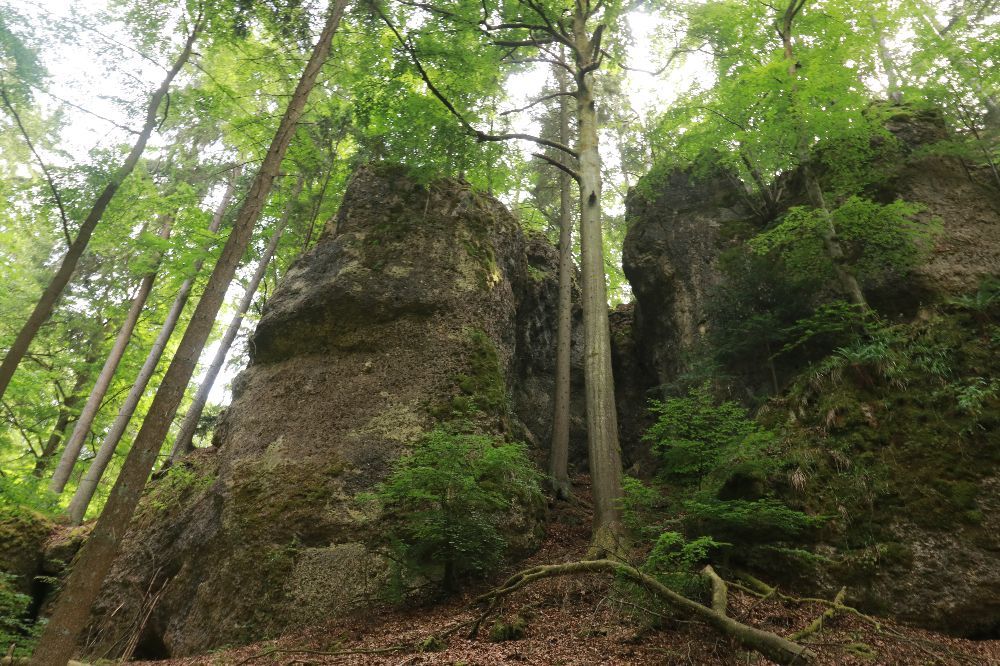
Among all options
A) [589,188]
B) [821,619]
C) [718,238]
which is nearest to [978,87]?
[718,238]

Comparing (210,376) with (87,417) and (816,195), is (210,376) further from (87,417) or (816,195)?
(816,195)

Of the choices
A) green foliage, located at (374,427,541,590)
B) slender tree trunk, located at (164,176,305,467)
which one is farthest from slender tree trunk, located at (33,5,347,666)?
slender tree trunk, located at (164,176,305,467)

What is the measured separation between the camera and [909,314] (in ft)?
31.0

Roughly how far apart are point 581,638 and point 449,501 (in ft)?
6.92

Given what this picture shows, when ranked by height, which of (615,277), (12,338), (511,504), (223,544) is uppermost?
(615,277)

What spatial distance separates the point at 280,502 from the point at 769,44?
14392 millimetres

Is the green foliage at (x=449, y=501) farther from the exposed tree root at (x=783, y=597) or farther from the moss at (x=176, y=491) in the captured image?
the moss at (x=176, y=491)

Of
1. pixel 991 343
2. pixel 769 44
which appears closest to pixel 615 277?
pixel 769 44

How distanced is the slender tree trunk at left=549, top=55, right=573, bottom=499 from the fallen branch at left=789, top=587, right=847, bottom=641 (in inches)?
252

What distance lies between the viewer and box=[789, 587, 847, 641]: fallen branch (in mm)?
4324

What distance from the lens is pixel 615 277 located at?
20.1 meters

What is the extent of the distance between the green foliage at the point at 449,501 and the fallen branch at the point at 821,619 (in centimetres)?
334

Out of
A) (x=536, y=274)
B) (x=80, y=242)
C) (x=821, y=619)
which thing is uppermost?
(x=536, y=274)

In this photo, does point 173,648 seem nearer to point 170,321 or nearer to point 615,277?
point 170,321
